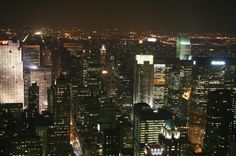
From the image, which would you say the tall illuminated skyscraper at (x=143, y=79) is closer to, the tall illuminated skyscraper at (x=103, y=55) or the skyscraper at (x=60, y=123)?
the tall illuminated skyscraper at (x=103, y=55)

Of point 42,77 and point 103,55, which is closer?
point 42,77

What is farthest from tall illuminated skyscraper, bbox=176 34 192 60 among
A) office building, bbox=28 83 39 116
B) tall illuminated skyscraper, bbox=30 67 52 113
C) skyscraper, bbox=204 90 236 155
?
office building, bbox=28 83 39 116

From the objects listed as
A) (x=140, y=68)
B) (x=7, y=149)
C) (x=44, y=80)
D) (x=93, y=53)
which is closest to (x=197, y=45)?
(x=140, y=68)

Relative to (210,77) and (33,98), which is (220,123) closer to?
(210,77)

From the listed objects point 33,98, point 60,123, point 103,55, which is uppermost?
point 103,55

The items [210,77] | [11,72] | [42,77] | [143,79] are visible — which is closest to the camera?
[210,77]

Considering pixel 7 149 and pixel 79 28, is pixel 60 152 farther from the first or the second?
pixel 79 28

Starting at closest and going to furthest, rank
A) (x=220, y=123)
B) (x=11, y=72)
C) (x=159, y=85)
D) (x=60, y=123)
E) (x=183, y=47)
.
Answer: (x=220, y=123), (x=60, y=123), (x=11, y=72), (x=159, y=85), (x=183, y=47)

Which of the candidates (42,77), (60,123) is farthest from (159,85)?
(60,123)
